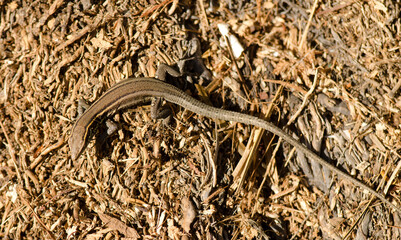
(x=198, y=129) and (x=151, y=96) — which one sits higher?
(x=151, y=96)

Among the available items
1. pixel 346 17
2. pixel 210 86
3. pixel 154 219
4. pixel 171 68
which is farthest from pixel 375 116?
pixel 154 219

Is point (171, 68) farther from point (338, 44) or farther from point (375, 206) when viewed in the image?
point (375, 206)

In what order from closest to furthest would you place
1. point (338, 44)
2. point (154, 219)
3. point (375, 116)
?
point (154, 219) < point (375, 116) < point (338, 44)

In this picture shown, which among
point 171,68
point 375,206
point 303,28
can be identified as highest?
point 303,28
